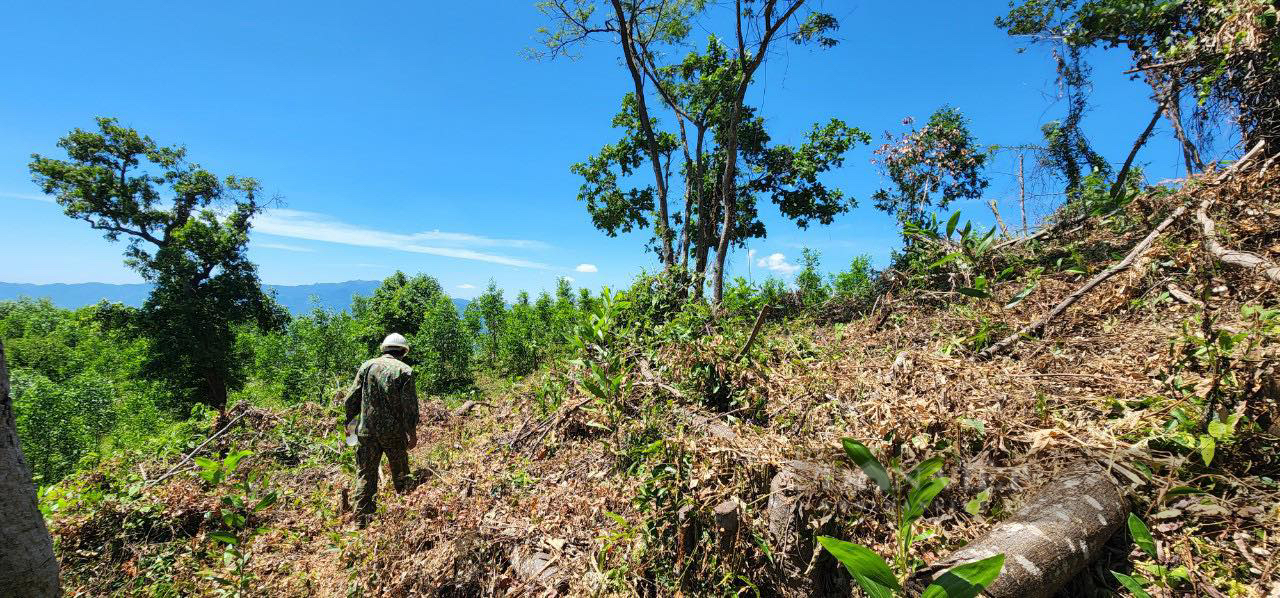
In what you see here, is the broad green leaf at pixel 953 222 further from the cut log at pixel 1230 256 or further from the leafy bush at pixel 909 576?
the leafy bush at pixel 909 576

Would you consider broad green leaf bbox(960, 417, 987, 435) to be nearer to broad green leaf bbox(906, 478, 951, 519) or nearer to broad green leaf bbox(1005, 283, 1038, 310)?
broad green leaf bbox(906, 478, 951, 519)

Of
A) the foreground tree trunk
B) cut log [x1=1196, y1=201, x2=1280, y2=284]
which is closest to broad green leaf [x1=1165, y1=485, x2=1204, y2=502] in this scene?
cut log [x1=1196, y1=201, x2=1280, y2=284]

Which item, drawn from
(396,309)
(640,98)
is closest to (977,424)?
(640,98)

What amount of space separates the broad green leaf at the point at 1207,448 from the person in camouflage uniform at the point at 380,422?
585cm

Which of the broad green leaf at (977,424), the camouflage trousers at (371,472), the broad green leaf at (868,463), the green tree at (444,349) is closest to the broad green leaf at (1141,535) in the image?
the broad green leaf at (977,424)

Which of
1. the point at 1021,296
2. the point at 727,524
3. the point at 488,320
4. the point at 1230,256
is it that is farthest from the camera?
the point at 488,320

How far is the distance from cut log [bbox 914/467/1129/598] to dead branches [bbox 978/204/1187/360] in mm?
1859

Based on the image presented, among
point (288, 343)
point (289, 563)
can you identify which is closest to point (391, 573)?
point (289, 563)

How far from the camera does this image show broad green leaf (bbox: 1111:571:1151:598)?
1736 mm

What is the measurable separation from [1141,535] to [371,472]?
5.95 m

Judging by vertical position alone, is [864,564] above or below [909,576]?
above

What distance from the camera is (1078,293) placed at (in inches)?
156

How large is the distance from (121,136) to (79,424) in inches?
479

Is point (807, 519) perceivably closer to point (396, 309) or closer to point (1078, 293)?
point (1078, 293)
